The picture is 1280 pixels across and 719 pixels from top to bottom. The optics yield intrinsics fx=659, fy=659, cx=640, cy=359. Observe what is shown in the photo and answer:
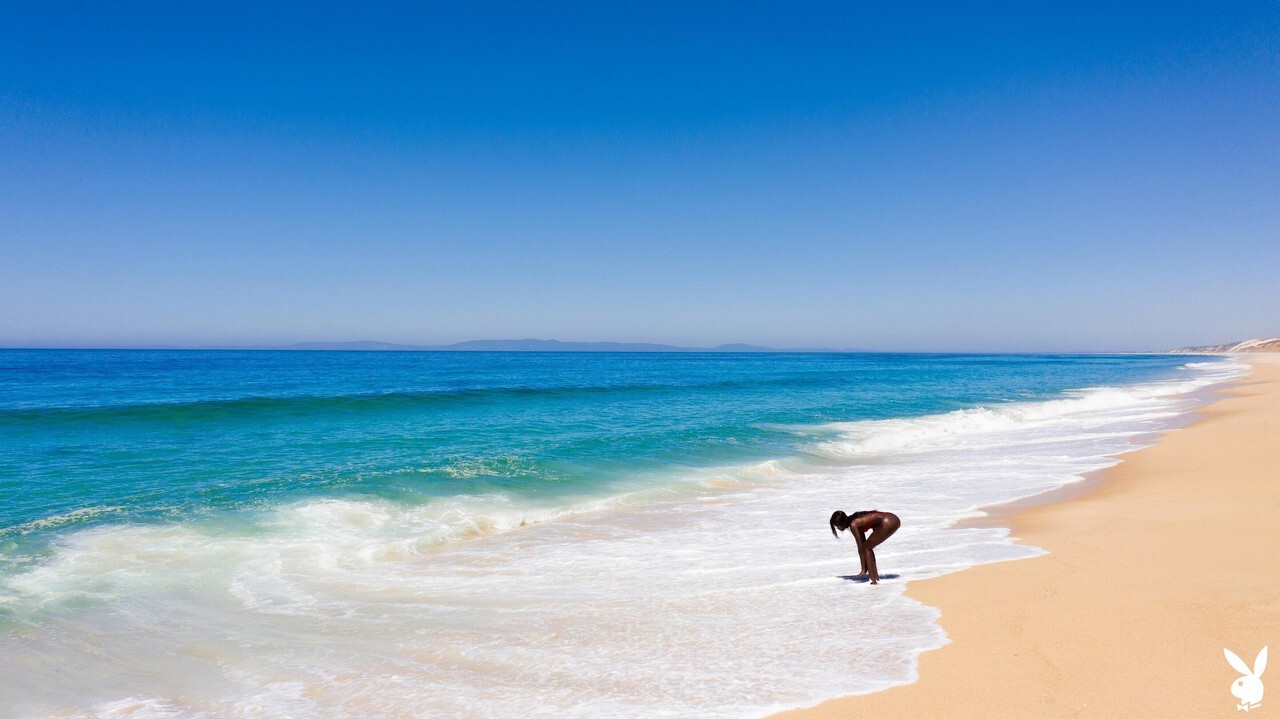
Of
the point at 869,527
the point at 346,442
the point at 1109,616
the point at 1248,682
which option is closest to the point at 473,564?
the point at 869,527

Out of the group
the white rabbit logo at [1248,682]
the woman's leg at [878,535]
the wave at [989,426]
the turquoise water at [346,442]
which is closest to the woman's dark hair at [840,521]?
the woman's leg at [878,535]

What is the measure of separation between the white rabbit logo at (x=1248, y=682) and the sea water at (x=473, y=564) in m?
1.93

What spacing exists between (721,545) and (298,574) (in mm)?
5682

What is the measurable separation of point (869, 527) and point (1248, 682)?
3.01 metres

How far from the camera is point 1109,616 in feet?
18.5

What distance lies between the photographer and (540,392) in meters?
41.8

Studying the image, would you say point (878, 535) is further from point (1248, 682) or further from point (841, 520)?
point (1248, 682)

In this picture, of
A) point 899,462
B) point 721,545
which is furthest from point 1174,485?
point 721,545

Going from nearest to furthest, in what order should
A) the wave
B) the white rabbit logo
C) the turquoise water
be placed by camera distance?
the white rabbit logo, the turquoise water, the wave

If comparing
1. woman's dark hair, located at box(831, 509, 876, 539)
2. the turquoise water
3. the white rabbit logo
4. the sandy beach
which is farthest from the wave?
the white rabbit logo

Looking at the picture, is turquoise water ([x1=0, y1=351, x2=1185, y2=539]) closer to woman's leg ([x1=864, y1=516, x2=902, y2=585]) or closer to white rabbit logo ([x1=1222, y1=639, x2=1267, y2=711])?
woman's leg ([x1=864, y1=516, x2=902, y2=585])

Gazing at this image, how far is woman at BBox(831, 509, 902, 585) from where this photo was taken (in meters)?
6.75

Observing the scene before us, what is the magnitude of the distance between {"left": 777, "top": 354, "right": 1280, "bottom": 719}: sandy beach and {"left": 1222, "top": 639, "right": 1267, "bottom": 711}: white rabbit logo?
5cm

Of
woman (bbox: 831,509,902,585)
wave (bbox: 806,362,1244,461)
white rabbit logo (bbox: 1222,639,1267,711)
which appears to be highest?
woman (bbox: 831,509,902,585)
